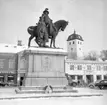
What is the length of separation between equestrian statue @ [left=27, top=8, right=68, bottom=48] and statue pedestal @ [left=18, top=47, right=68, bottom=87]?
0.98 meters

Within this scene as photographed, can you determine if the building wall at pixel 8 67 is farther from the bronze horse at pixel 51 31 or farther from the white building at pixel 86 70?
the bronze horse at pixel 51 31

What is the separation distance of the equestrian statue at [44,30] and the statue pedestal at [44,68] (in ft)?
3.22

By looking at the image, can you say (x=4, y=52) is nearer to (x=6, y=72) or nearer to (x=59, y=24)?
(x=6, y=72)

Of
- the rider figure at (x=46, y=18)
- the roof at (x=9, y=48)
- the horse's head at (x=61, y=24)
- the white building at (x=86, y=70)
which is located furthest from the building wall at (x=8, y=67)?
the rider figure at (x=46, y=18)

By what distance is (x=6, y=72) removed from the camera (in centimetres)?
3538

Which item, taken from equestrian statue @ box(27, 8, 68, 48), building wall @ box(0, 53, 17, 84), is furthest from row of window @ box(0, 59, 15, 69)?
equestrian statue @ box(27, 8, 68, 48)

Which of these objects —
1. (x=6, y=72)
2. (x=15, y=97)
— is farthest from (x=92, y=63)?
(x=15, y=97)

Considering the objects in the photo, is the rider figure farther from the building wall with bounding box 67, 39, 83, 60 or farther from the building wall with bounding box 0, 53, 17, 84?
the building wall with bounding box 67, 39, 83, 60

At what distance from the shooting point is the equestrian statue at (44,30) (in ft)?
42.0

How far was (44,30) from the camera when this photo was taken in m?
12.8

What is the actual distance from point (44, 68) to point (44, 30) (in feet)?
8.72

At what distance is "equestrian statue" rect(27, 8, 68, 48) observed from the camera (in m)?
12.8

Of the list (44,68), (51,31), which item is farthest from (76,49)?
(44,68)

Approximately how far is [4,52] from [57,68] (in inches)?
1015
